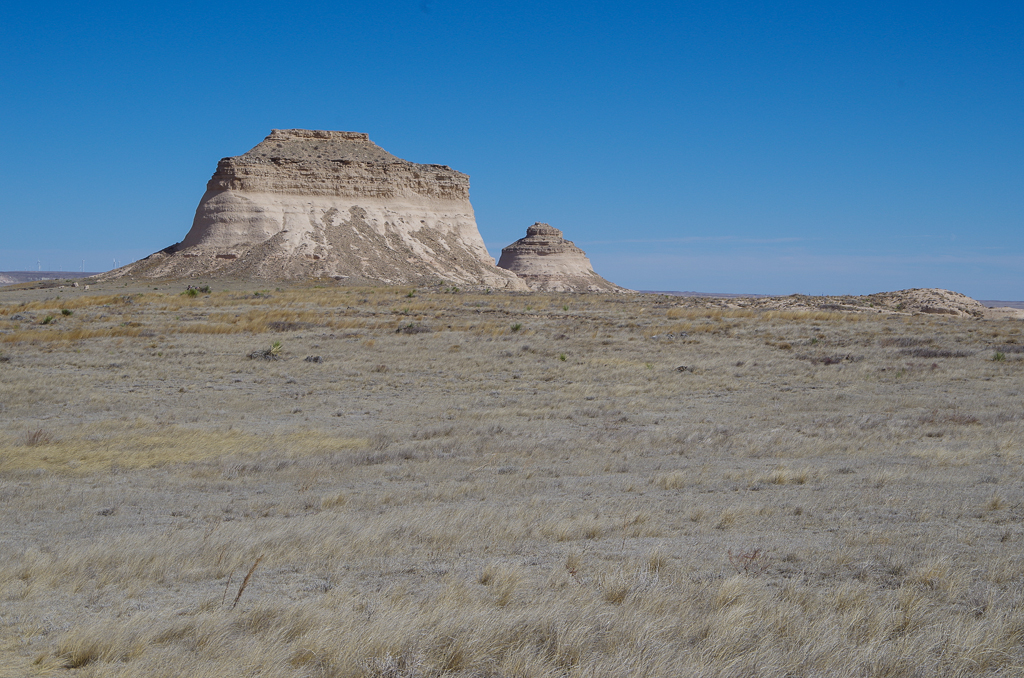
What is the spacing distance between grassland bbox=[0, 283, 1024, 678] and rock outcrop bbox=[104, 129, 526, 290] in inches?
1515

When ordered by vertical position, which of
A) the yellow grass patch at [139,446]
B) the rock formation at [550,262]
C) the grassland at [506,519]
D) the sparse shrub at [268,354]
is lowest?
the yellow grass patch at [139,446]

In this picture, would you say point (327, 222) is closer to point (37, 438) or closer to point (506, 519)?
point (37, 438)

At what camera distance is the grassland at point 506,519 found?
12.6 feet

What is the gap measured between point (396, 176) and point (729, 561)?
6387 cm

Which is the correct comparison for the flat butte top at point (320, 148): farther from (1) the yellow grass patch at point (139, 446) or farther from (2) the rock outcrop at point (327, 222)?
(1) the yellow grass patch at point (139, 446)

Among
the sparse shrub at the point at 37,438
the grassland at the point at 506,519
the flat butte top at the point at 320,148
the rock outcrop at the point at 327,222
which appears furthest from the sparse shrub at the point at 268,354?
the flat butte top at the point at 320,148

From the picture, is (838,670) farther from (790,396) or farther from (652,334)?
(652,334)

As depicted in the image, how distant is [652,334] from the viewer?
2605 centimetres

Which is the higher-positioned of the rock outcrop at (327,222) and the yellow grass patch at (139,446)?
A: the rock outcrop at (327,222)

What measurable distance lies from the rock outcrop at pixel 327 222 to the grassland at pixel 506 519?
38469 millimetres

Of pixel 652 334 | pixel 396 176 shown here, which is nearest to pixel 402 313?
pixel 652 334

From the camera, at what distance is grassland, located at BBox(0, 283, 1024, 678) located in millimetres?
3854

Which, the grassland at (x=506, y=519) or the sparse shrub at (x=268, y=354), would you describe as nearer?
the grassland at (x=506, y=519)

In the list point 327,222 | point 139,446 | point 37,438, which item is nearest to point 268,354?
point 37,438
